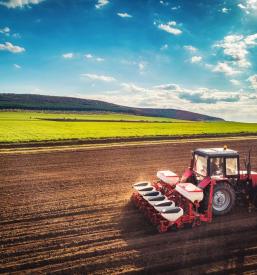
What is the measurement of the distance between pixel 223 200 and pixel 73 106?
16416 cm

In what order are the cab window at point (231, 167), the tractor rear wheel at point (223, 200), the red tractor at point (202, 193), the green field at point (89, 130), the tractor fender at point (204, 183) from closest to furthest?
1. the red tractor at point (202, 193)
2. the tractor fender at point (204, 183)
3. the tractor rear wheel at point (223, 200)
4. the cab window at point (231, 167)
5. the green field at point (89, 130)

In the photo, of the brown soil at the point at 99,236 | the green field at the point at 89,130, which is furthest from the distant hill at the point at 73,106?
the brown soil at the point at 99,236

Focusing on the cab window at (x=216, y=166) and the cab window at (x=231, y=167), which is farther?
the cab window at (x=231, y=167)

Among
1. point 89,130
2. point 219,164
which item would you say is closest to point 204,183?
point 219,164

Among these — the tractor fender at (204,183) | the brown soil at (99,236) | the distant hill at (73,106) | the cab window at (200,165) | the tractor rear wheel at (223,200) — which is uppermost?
the distant hill at (73,106)

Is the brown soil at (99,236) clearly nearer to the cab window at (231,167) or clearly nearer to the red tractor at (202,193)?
the red tractor at (202,193)

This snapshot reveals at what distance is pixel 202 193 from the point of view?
8336mm

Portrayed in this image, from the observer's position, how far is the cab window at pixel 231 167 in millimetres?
8969

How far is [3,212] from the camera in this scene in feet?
30.8

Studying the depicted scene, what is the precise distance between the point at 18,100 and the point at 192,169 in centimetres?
17397

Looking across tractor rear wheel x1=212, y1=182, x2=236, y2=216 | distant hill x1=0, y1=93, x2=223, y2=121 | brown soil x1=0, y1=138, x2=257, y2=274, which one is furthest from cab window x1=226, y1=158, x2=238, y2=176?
distant hill x1=0, y1=93, x2=223, y2=121

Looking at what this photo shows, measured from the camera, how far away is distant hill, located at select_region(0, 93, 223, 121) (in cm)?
14650

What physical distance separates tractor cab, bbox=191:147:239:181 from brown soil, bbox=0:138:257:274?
130 cm

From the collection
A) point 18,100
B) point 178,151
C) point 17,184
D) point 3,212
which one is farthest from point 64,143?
point 18,100
